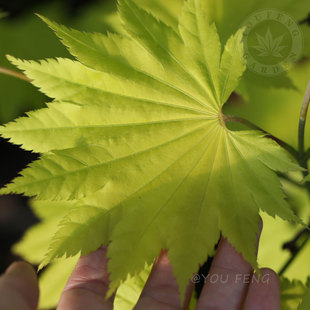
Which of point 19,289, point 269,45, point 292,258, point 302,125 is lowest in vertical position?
point 292,258

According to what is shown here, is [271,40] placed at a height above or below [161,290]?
above

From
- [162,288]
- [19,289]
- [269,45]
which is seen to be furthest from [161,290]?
[269,45]

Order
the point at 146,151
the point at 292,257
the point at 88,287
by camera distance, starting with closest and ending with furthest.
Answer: the point at 146,151, the point at 88,287, the point at 292,257

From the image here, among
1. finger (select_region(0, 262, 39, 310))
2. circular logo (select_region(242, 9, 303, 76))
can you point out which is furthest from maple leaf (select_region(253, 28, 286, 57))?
finger (select_region(0, 262, 39, 310))

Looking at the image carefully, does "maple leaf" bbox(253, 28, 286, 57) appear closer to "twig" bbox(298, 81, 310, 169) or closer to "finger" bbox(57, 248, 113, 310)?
"twig" bbox(298, 81, 310, 169)

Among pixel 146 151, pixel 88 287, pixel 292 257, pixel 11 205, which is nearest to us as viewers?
pixel 146 151

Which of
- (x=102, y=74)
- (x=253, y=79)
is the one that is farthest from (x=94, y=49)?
(x=253, y=79)

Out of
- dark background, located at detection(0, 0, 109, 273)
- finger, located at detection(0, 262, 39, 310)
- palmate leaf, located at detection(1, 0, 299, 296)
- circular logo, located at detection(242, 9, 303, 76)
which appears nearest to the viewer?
palmate leaf, located at detection(1, 0, 299, 296)

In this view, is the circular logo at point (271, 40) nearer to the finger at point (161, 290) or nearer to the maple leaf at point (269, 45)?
the maple leaf at point (269, 45)

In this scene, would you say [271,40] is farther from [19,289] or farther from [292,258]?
[19,289]
